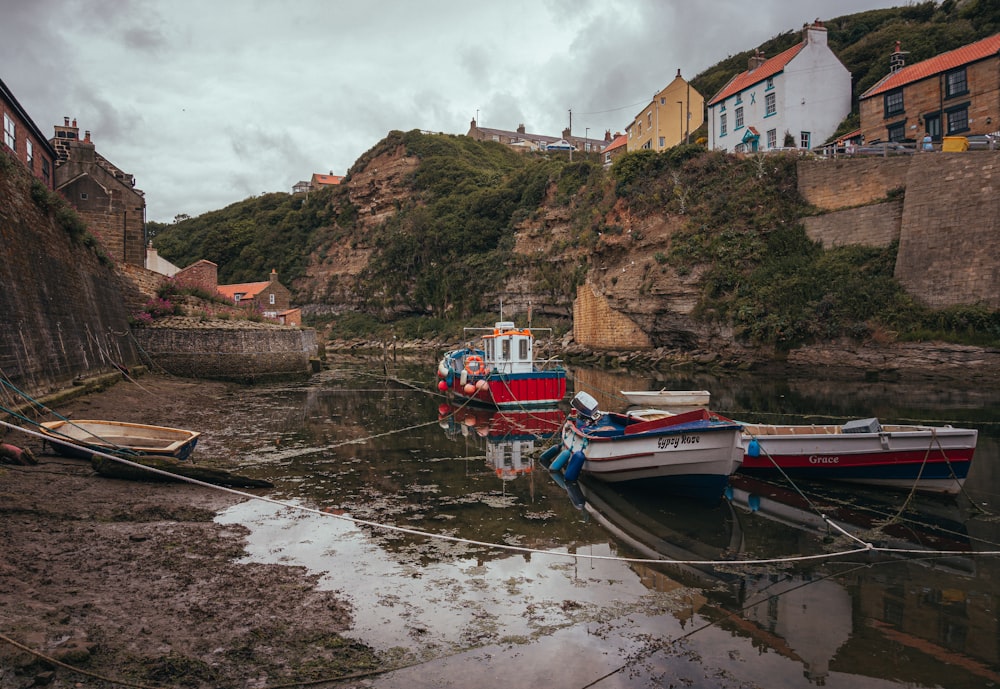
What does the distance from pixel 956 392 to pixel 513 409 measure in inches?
586

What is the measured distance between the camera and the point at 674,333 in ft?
121

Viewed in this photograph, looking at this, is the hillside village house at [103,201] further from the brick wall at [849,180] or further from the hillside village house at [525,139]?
the hillside village house at [525,139]

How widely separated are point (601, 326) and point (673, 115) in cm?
2117

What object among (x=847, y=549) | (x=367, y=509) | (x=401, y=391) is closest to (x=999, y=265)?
(x=847, y=549)

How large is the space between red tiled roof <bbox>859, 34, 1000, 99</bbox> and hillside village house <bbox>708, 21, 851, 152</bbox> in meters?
3.47

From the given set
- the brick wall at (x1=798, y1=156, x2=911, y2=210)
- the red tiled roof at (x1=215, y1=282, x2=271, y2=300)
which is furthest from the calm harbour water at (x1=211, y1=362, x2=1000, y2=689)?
the red tiled roof at (x1=215, y1=282, x2=271, y2=300)

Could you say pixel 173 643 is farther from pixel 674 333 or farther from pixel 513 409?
pixel 674 333

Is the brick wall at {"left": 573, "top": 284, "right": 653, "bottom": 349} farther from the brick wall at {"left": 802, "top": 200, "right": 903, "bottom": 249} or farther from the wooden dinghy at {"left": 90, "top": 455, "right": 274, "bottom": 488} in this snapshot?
the wooden dinghy at {"left": 90, "top": 455, "right": 274, "bottom": 488}

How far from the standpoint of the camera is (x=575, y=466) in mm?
11234

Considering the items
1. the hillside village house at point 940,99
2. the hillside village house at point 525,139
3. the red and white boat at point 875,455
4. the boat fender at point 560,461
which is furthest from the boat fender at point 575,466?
the hillside village house at point 525,139

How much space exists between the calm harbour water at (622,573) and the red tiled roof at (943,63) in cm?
2801

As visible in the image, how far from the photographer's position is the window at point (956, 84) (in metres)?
31.4

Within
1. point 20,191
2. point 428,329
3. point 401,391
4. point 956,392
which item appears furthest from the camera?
point 428,329

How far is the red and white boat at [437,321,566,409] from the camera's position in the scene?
2111cm
